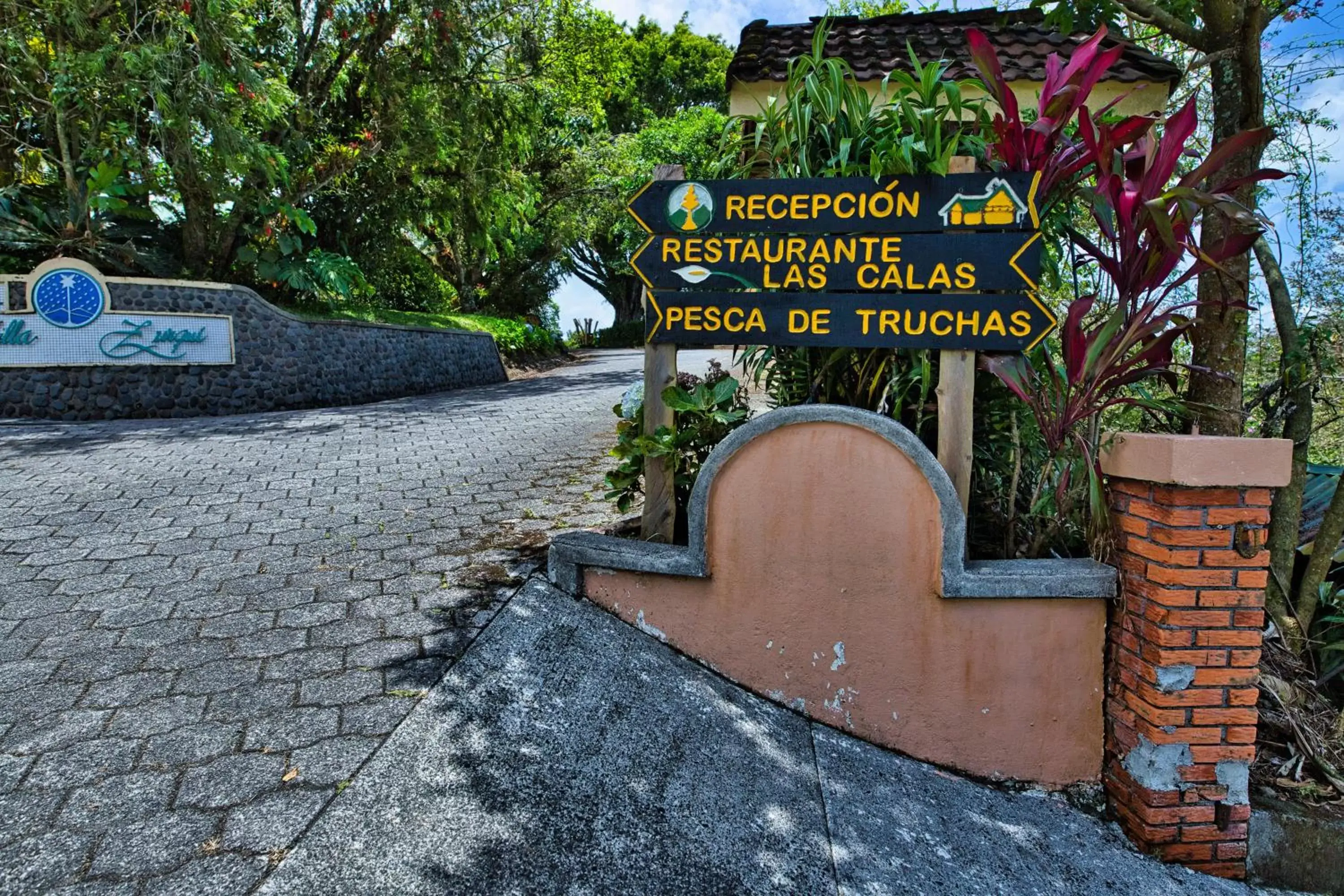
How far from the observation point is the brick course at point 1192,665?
9.00 ft

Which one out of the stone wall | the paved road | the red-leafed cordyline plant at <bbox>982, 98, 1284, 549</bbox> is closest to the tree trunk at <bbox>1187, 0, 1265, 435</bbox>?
the red-leafed cordyline plant at <bbox>982, 98, 1284, 549</bbox>

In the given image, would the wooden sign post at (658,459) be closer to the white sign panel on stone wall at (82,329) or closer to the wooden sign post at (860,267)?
the wooden sign post at (860,267)

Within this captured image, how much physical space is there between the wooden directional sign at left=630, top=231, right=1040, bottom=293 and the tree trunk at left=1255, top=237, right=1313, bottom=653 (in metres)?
1.56

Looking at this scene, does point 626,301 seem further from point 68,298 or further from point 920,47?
point 920,47

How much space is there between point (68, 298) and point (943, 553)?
9621 millimetres

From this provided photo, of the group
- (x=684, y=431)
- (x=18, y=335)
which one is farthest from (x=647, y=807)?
(x=18, y=335)

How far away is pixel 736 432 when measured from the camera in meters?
3.21

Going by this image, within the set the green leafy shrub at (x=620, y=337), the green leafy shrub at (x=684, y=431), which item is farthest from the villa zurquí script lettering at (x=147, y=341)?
the green leafy shrub at (x=620, y=337)

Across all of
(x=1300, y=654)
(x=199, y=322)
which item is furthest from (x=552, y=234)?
(x=1300, y=654)

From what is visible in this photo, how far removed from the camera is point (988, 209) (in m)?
3.09

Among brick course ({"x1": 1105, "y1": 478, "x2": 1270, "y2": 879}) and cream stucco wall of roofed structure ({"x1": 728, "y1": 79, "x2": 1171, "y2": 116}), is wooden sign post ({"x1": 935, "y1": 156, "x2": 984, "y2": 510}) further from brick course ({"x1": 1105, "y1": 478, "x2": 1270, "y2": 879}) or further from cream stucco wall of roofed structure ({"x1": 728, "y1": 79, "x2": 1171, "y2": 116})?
cream stucco wall of roofed structure ({"x1": 728, "y1": 79, "x2": 1171, "y2": 116})

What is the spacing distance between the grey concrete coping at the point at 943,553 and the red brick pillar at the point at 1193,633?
0.64 ft

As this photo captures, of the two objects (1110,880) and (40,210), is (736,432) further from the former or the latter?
(40,210)

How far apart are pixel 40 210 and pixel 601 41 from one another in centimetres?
926
